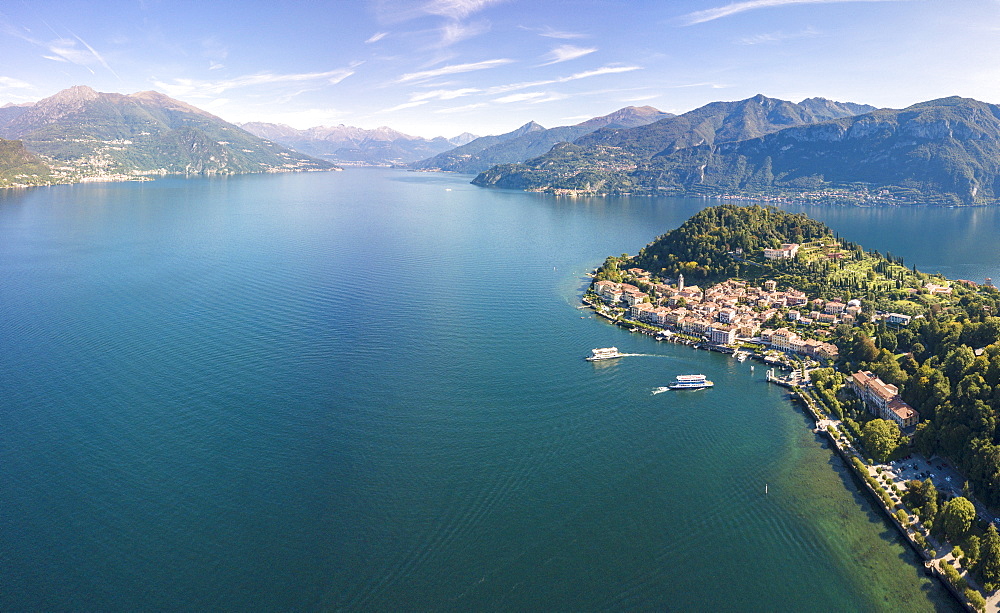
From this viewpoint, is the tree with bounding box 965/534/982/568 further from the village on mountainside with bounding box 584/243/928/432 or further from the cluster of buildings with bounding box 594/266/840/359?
the cluster of buildings with bounding box 594/266/840/359

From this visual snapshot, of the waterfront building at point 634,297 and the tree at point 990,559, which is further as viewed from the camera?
the waterfront building at point 634,297

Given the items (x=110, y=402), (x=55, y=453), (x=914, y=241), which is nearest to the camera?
(x=55, y=453)

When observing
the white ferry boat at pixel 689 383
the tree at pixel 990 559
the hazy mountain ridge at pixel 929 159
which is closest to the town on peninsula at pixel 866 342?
the tree at pixel 990 559

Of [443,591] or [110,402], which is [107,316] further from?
[443,591]

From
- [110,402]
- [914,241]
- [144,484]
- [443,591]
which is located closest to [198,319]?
[110,402]

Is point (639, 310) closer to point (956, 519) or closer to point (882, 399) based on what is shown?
point (882, 399)

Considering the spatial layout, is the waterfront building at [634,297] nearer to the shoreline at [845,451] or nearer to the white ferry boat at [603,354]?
the shoreline at [845,451]
